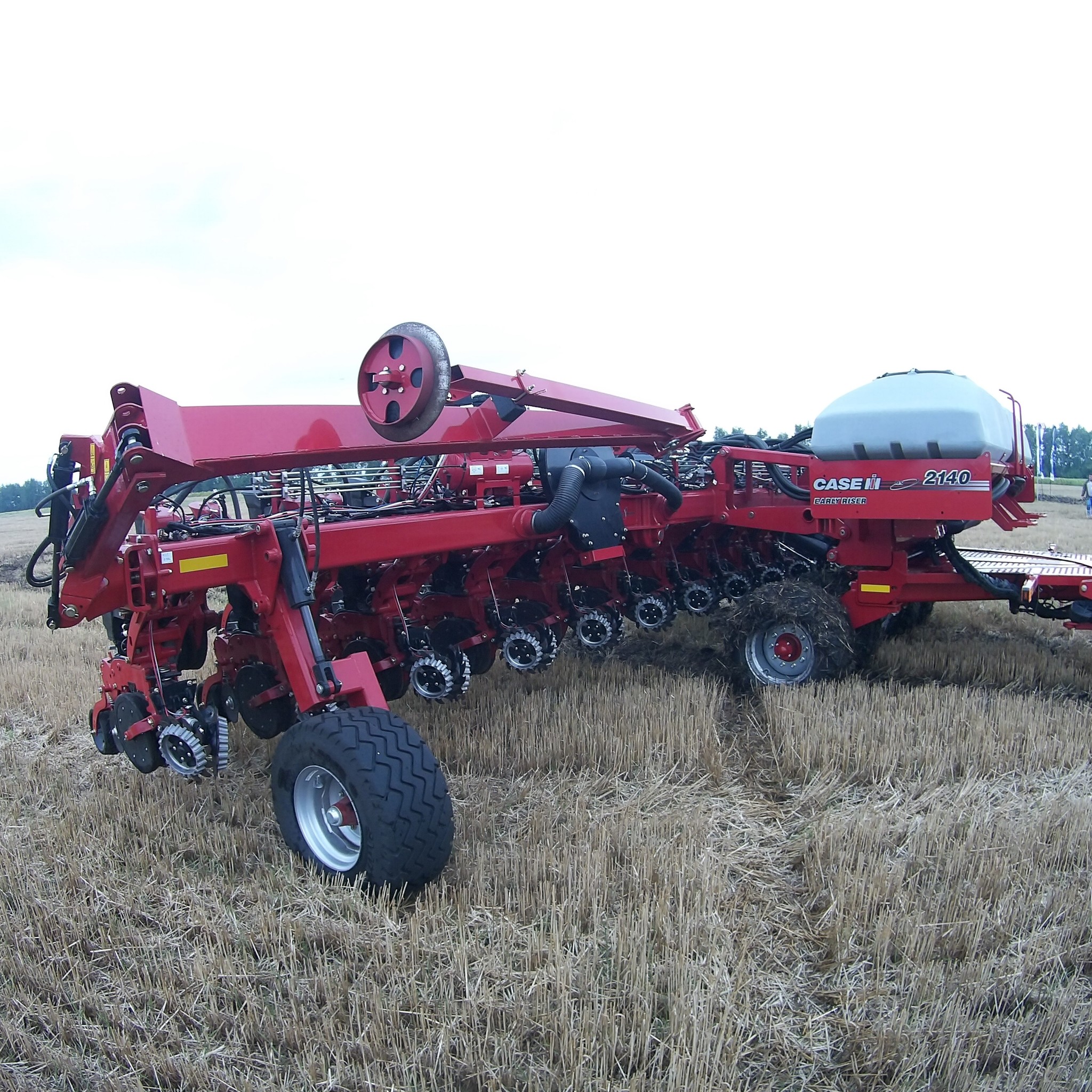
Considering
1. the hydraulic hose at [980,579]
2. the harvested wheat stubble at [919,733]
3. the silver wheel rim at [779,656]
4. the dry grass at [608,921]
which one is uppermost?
the hydraulic hose at [980,579]

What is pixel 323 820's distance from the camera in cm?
361

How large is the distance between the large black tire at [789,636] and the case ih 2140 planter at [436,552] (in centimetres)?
2

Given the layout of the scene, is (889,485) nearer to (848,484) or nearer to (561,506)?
(848,484)

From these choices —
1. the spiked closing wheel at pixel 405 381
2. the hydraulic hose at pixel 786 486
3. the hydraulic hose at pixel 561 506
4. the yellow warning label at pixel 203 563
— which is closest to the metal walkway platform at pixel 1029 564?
the hydraulic hose at pixel 786 486

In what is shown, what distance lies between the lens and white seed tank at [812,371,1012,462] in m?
5.46

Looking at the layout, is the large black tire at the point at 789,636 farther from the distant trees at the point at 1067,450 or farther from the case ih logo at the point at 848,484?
the distant trees at the point at 1067,450

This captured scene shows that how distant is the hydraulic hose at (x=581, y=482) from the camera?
16.6 feet

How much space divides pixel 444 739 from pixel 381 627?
0.83 meters

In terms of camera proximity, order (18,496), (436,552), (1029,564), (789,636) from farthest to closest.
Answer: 1. (18,496)
2. (1029,564)
3. (789,636)
4. (436,552)

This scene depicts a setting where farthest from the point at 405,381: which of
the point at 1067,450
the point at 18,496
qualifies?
the point at 1067,450

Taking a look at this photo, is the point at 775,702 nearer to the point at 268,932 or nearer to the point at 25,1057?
the point at 268,932

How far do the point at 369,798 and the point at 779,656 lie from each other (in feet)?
11.7

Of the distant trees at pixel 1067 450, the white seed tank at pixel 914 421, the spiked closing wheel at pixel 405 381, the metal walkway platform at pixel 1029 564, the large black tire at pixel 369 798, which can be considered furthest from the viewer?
the distant trees at pixel 1067 450

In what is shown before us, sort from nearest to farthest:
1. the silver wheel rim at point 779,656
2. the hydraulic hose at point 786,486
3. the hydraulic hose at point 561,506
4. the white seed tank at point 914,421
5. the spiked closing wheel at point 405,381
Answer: the spiked closing wheel at point 405,381
the hydraulic hose at point 561,506
the white seed tank at point 914,421
the silver wheel rim at point 779,656
the hydraulic hose at point 786,486
